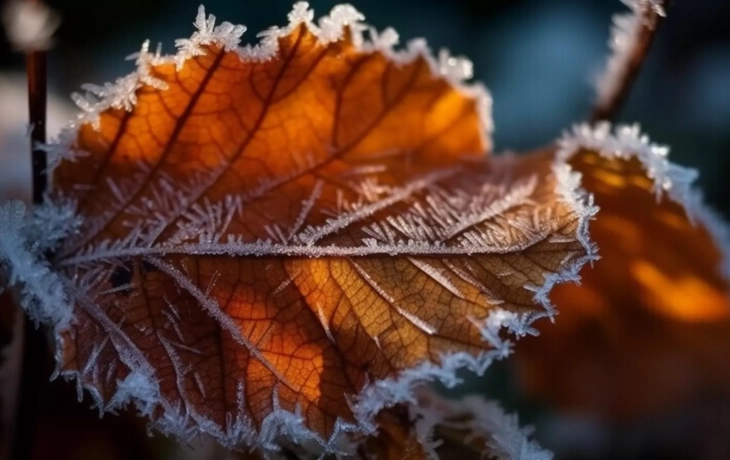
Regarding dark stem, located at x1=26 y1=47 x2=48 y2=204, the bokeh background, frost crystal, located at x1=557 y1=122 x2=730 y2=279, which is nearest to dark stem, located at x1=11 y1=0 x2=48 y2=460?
dark stem, located at x1=26 y1=47 x2=48 y2=204

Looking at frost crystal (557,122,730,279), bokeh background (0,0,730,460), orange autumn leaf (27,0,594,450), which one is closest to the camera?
orange autumn leaf (27,0,594,450)

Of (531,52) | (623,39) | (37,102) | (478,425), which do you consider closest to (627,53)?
(623,39)

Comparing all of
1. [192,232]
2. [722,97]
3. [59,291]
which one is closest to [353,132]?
[192,232]

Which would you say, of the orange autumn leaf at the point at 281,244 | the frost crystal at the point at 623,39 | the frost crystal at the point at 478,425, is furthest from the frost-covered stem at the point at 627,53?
the frost crystal at the point at 478,425

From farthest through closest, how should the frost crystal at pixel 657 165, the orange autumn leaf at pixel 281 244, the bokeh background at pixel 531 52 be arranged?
the bokeh background at pixel 531 52 → the frost crystal at pixel 657 165 → the orange autumn leaf at pixel 281 244

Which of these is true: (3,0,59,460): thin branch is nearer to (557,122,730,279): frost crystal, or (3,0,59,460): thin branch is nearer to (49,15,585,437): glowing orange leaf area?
(49,15,585,437): glowing orange leaf area

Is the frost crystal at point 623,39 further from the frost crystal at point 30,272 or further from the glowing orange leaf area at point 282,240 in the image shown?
the frost crystal at point 30,272

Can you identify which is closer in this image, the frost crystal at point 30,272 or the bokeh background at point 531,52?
the frost crystal at point 30,272
